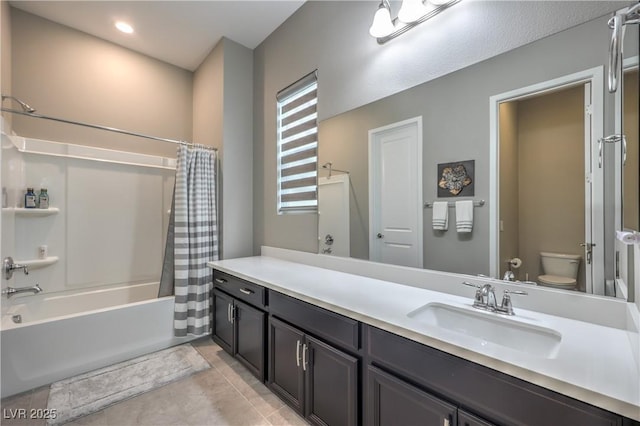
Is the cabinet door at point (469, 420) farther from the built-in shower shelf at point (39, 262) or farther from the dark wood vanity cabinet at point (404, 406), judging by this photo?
the built-in shower shelf at point (39, 262)

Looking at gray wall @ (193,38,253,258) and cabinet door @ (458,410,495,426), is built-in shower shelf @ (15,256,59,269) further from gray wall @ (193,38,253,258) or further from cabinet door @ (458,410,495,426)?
cabinet door @ (458,410,495,426)

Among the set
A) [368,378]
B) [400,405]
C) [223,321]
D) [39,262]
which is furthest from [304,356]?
[39,262]

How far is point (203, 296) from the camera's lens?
2.57 m

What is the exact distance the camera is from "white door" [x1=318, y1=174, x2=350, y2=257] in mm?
2035

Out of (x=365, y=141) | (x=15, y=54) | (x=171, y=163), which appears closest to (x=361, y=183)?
(x=365, y=141)

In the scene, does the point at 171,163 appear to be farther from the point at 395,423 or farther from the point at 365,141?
the point at 395,423

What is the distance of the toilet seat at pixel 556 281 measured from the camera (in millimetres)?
1116

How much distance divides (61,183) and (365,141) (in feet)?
9.72

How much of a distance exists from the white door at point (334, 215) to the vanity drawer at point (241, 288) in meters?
0.63

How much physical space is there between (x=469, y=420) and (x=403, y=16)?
6.36 feet

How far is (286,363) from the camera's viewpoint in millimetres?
1647

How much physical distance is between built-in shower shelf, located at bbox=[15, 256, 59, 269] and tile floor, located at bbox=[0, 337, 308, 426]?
1130 mm

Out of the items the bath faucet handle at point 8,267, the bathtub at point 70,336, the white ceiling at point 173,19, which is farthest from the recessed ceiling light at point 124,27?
the bathtub at point 70,336

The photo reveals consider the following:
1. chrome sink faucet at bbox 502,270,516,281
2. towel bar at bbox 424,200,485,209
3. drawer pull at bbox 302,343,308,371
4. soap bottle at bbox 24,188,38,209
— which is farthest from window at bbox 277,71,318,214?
soap bottle at bbox 24,188,38,209
